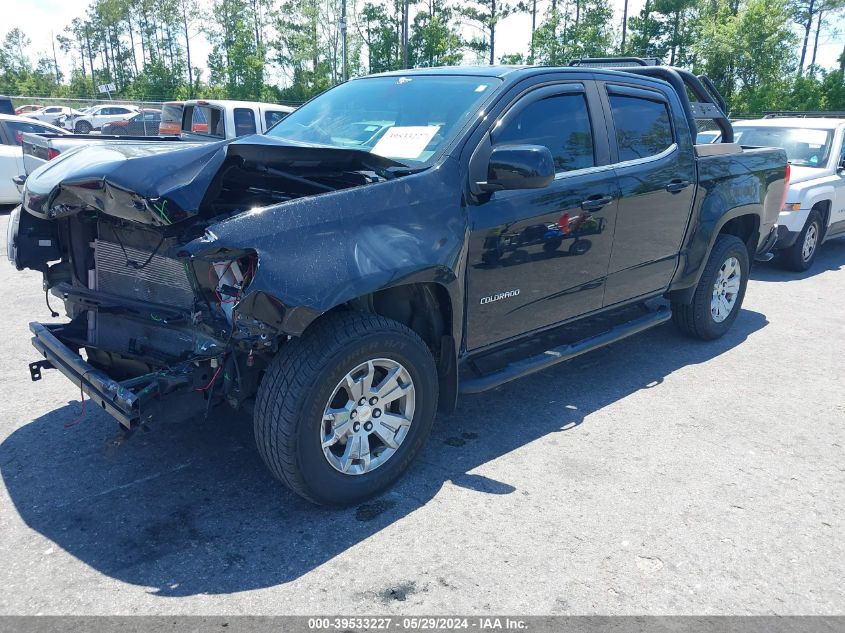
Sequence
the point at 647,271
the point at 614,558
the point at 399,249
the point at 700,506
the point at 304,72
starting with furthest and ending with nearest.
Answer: the point at 304,72 → the point at 647,271 → the point at 700,506 → the point at 399,249 → the point at 614,558

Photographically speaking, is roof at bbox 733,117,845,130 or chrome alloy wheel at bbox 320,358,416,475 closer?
chrome alloy wheel at bbox 320,358,416,475

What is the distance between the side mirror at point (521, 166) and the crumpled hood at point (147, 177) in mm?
592

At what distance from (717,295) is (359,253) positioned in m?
3.95

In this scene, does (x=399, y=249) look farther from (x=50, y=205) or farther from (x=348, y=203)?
(x=50, y=205)

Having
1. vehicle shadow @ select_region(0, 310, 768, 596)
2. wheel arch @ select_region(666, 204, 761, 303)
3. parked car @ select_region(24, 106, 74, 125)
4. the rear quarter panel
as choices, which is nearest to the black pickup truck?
vehicle shadow @ select_region(0, 310, 768, 596)

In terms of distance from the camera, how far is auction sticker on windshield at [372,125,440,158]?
146 inches

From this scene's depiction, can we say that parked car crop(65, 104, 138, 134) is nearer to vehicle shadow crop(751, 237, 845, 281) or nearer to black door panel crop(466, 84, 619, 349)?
vehicle shadow crop(751, 237, 845, 281)

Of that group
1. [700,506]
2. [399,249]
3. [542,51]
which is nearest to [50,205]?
[399,249]

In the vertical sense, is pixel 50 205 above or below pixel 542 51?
below

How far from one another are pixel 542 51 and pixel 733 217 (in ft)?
141

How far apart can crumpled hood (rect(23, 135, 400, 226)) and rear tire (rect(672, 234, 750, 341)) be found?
11.0 ft

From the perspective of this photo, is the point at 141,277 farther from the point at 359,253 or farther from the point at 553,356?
the point at 553,356

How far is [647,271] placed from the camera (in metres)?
4.91

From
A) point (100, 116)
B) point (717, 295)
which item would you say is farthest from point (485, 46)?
point (717, 295)
